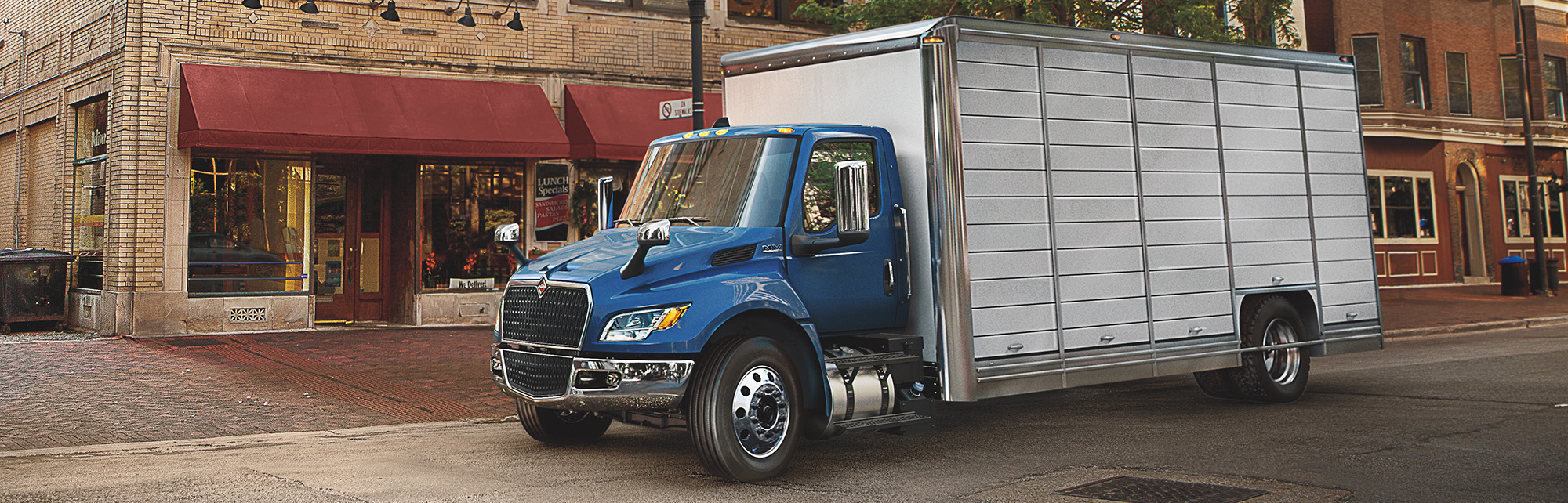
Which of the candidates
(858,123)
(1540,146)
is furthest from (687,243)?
(1540,146)

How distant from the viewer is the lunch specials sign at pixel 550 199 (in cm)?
1883

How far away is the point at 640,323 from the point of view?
653 centimetres

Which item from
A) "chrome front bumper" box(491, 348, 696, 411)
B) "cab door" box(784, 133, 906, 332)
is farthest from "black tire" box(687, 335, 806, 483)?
"cab door" box(784, 133, 906, 332)

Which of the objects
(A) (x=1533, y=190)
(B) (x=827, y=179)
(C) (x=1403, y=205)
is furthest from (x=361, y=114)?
(A) (x=1533, y=190)

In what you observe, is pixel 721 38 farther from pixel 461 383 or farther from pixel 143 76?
pixel 461 383

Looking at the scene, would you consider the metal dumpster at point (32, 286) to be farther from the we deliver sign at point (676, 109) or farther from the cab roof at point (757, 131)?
the cab roof at point (757, 131)

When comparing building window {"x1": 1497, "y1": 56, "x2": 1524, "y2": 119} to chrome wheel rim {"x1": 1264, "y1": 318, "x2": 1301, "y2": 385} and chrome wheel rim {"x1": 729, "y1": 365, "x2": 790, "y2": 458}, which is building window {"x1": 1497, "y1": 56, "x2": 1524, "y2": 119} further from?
chrome wheel rim {"x1": 729, "y1": 365, "x2": 790, "y2": 458}

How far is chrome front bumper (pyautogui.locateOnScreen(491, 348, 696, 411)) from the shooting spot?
648 centimetres

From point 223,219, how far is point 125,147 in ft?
5.03

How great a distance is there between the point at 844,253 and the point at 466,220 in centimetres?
1230

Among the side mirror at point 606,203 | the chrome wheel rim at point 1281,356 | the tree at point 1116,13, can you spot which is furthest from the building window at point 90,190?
the chrome wheel rim at point 1281,356

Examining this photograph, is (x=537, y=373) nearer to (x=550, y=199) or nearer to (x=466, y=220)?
(x=466, y=220)

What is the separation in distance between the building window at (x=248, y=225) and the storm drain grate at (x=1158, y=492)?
13.8 metres

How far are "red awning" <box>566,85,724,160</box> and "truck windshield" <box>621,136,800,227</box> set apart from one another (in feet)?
33.3
